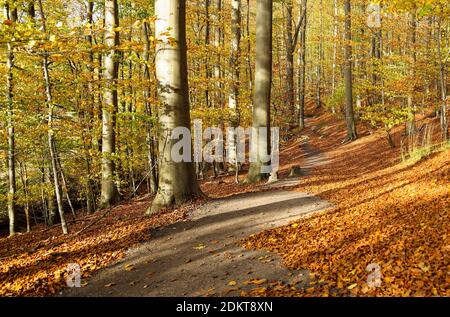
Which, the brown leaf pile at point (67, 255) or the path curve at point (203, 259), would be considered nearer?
the path curve at point (203, 259)

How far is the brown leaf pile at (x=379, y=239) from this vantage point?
138 inches

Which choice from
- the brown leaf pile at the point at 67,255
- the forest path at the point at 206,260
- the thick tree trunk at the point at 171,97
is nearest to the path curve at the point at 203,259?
the forest path at the point at 206,260

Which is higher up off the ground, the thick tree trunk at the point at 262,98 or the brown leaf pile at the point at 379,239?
the thick tree trunk at the point at 262,98

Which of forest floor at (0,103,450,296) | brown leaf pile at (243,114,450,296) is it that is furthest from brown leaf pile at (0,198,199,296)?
brown leaf pile at (243,114,450,296)

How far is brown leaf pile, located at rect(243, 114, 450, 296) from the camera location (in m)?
3.51

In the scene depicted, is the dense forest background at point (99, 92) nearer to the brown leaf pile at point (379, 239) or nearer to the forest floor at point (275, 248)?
the forest floor at point (275, 248)

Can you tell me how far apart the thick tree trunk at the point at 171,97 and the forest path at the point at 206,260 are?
3.19ft

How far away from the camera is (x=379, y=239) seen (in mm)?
4566

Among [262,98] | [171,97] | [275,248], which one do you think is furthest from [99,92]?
[275,248]

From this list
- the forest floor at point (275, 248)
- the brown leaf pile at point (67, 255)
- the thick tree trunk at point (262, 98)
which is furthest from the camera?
the thick tree trunk at point (262, 98)

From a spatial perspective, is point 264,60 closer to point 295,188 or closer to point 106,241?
point 295,188

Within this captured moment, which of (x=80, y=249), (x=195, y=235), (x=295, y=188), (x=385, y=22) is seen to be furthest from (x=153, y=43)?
(x=385, y=22)
